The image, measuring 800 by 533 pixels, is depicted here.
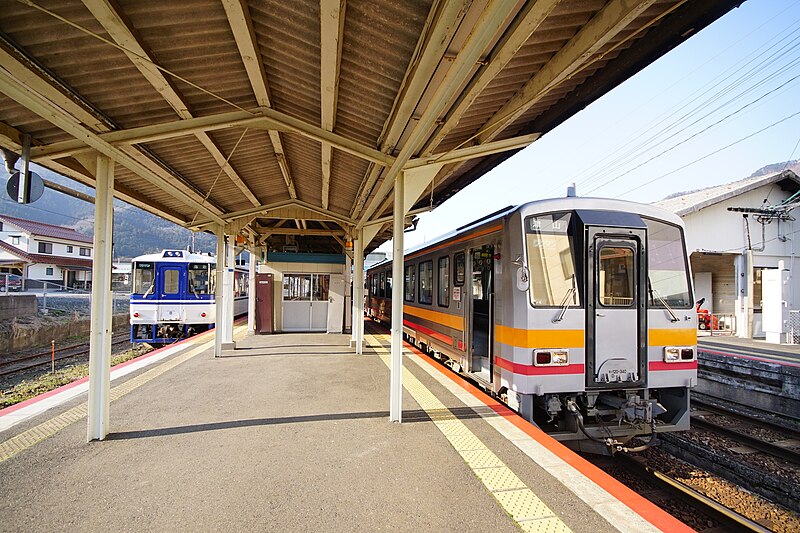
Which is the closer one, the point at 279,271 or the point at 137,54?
the point at 137,54

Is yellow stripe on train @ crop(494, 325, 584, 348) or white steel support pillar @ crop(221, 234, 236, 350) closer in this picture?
yellow stripe on train @ crop(494, 325, 584, 348)

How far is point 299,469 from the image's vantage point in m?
3.47

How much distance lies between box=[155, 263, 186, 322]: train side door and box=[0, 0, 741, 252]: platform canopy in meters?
8.55

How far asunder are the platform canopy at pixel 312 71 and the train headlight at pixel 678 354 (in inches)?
114

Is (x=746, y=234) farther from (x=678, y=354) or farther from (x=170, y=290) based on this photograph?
(x=170, y=290)

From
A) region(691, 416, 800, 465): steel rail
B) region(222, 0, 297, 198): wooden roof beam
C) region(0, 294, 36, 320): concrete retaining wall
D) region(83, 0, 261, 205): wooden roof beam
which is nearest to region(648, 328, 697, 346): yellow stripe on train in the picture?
region(691, 416, 800, 465): steel rail

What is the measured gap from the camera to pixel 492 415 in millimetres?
4875

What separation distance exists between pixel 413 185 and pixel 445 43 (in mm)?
2185

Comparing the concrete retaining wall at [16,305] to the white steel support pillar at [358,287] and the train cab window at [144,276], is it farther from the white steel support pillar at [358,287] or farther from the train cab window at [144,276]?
the white steel support pillar at [358,287]

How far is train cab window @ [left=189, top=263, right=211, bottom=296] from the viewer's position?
1322 centimetres

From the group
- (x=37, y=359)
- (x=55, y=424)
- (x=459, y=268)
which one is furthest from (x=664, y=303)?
(x=37, y=359)

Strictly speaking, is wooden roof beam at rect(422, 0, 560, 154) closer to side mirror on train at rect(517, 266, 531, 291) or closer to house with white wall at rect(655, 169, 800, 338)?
side mirror on train at rect(517, 266, 531, 291)

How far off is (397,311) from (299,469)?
189 cm

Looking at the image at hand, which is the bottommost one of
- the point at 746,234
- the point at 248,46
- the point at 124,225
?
the point at 248,46
